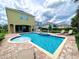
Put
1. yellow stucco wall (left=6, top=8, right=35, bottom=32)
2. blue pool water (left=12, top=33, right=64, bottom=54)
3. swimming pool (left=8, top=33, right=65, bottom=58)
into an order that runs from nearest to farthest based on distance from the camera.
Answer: swimming pool (left=8, top=33, right=65, bottom=58), blue pool water (left=12, top=33, right=64, bottom=54), yellow stucco wall (left=6, top=8, right=35, bottom=32)

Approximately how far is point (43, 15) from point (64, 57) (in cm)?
4835

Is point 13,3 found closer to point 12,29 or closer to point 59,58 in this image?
point 12,29

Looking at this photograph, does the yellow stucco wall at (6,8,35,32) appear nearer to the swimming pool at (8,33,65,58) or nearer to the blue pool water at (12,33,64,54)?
the swimming pool at (8,33,65,58)

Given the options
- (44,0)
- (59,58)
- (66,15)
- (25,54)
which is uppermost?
(44,0)

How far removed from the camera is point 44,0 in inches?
1566

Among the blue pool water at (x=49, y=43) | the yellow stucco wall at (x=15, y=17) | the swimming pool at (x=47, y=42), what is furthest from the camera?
the yellow stucco wall at (x=15, y=17)

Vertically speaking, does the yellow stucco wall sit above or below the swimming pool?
above

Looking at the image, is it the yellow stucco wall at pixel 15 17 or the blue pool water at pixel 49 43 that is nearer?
the blue pool water at pixel 49 43

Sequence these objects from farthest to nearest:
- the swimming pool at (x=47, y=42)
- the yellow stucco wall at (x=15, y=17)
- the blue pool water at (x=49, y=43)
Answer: the yellow stucco wall at (x=15, y=17)
the blue pool water at (x=49, y=43)
the swimming pool at (x=47, y=42)

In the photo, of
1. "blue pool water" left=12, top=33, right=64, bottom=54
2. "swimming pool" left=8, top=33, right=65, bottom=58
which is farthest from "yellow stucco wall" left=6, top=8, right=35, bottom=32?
"blue pool water" left=12, top=33, right=64, bottom=54

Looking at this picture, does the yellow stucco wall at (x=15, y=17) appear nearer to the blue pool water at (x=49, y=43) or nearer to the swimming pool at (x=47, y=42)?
the swimming pool at (x=47, y=42)

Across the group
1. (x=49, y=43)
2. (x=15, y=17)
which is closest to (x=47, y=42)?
(x=49, y=43)

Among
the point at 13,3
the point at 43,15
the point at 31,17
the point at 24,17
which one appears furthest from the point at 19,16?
the point at 43,15

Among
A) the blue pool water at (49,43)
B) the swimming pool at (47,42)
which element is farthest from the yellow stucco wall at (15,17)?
the blue pool water at (49,43)
